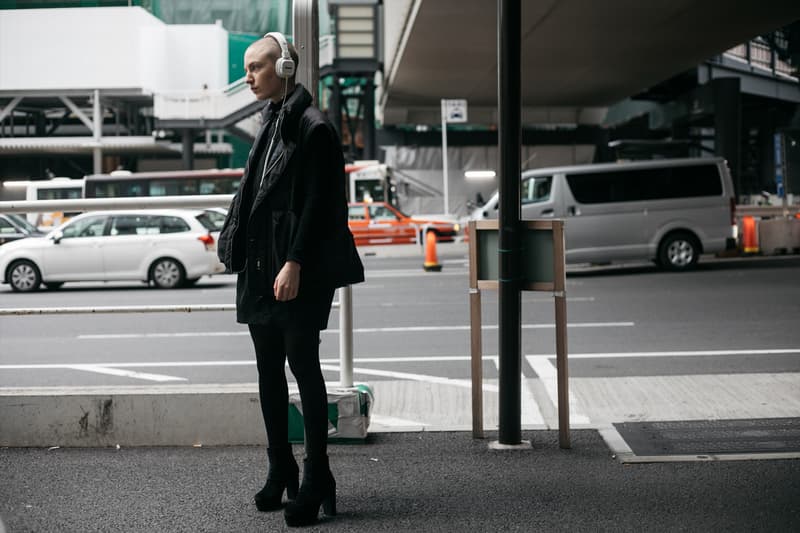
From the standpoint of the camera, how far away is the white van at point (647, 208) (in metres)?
16.9

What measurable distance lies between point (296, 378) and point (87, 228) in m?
13.2

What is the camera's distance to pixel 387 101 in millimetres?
34938

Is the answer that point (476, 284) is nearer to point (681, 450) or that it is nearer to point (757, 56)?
point (681, 450)

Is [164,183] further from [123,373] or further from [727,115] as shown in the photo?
[123,373]

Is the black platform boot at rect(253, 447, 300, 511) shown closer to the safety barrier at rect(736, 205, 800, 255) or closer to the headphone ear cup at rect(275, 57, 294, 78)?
the headphone ear cup at rect(275, 57, 294, 78)

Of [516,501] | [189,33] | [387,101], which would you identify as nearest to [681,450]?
[516,501]

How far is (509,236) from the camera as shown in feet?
15.6

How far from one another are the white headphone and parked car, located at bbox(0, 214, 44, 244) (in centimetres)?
293

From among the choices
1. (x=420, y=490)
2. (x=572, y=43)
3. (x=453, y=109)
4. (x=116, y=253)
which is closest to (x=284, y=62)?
(x=420, y=490)

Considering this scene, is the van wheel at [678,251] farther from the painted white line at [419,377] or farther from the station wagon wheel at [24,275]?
the station wagon wheel at [24,275]

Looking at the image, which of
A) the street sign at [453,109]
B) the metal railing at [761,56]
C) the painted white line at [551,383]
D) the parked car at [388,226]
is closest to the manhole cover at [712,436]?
the painted white line at [551,383]

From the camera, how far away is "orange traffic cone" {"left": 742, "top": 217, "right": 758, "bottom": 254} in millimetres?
20250

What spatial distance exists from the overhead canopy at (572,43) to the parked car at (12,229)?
9453 mm

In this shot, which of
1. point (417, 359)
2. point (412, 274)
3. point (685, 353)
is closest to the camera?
point (685, 353)
